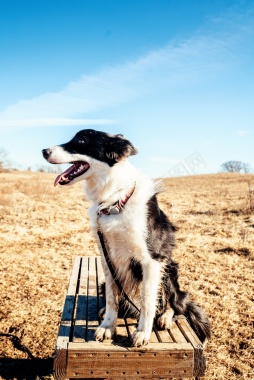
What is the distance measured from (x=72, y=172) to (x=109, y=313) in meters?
1.16

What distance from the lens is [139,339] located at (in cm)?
234

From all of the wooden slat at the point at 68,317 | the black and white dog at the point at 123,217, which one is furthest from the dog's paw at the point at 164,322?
the wooden slat at the point at 68,317

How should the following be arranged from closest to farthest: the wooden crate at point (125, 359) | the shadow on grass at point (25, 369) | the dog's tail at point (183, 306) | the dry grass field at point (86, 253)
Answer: the wooden crate at point (125, 359) < the dog's tail at point (183, 306) < the shadow on grass at point (25, 369) < the dry grass field at point (86, 253)

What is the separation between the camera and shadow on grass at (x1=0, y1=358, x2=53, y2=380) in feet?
10.8

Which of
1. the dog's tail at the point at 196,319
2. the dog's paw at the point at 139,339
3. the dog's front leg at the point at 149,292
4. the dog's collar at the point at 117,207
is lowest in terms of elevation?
the dog's tail at the point at 196,319

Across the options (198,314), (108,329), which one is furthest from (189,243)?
(108,329)

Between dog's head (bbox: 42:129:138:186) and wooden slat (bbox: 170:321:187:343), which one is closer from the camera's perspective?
wooden slat (bbox: 170:321:187:343)

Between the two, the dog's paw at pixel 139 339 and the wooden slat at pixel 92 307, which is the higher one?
the dog's paw at pixel 139 339

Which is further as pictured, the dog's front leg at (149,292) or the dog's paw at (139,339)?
the dog's front leg at (149,292)

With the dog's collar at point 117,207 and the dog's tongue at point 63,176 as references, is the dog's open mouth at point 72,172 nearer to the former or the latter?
the dog's tongue at point 63,176

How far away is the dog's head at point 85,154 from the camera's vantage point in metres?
2.57

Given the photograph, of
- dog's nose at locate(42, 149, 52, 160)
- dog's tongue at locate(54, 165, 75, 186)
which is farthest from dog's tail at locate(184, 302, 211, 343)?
dog's nose at locate(42, 149, 52, 160)

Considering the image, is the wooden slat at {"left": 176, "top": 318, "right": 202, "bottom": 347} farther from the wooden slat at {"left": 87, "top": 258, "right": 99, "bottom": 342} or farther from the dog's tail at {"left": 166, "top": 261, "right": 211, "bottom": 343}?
the wooden slat at {"left": 87, "top": 258, "right": 99, "bottom": 342}

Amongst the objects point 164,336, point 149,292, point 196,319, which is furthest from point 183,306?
point 149,292
